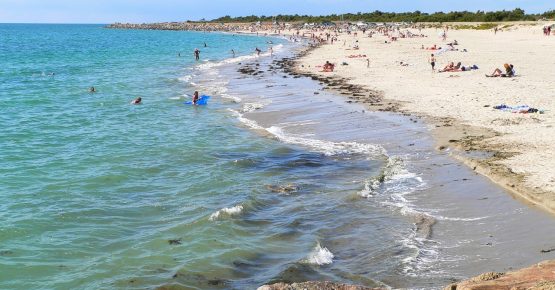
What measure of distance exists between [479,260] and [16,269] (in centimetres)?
825

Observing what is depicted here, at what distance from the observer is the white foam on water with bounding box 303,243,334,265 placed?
9.65 meters

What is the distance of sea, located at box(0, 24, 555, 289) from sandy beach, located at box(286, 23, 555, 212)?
0.69m

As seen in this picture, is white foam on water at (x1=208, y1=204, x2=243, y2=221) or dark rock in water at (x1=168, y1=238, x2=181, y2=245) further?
white foam on water at (x1=208, y1=204, x2=243, y2=221)

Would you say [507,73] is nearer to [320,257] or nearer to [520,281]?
[320,257]

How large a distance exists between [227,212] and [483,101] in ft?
50.8

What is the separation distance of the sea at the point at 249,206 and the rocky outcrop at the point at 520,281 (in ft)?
6.87

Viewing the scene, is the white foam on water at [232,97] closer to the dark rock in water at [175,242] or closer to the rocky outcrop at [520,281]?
the dark rock in water at [175,242]

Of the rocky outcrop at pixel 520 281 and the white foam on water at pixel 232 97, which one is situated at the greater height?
the rocky outcrop at pixel 520 281

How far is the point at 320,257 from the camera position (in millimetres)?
9797

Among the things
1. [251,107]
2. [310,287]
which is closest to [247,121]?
[251,107]

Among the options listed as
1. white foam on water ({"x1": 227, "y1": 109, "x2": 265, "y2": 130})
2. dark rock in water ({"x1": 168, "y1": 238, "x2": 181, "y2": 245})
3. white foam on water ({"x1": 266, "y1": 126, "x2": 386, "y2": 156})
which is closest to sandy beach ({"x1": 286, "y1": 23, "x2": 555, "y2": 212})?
white foam on water ({"x1": 266, "y1": 126, "x2": 386, "y2": 156})

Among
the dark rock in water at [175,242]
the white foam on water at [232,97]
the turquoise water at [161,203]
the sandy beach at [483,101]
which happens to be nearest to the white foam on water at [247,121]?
the turquoise water at [161,203]

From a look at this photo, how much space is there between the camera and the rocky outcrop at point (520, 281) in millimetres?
5688

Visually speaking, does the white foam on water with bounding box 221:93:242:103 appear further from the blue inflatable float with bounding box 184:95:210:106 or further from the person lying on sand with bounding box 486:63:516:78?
the person lying on sand with bounding box 486:63:516:78
